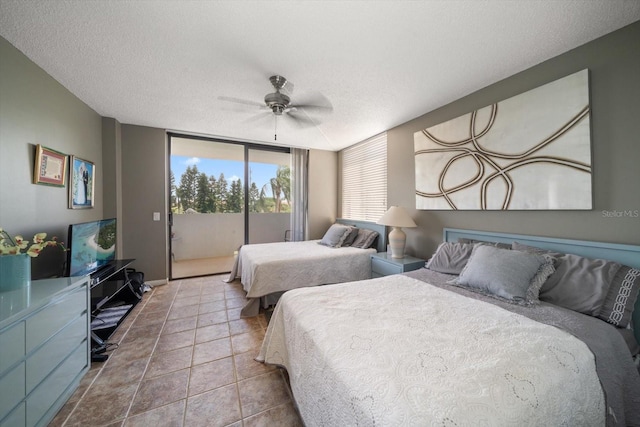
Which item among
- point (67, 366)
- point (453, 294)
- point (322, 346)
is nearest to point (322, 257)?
point (453, 294)

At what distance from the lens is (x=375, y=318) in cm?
134

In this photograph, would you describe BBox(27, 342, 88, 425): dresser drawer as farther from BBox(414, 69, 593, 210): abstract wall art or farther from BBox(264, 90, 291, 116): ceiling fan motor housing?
BBox(414, 69, 593, 210): abstract wall art

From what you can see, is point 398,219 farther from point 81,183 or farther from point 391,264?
point 81,183

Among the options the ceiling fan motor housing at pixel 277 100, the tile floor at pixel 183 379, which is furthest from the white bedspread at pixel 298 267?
the ceiling fan motor housing at pixel 277 100

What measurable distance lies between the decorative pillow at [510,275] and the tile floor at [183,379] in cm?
158

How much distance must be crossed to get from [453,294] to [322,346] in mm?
1148

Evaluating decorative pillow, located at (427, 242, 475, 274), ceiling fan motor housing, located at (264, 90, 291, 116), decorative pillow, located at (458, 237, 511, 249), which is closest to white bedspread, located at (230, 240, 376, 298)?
decorative pillow, located at (427, 242, 475, 274)

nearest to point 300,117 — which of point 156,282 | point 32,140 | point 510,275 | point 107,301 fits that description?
point 32,140

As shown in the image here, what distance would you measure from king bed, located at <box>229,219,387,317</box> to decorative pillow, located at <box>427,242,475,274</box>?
3.63 ft

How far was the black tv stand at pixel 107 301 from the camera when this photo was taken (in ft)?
6.81

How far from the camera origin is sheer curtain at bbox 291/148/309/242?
461 centimetres

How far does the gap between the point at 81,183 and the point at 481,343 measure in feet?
13.1

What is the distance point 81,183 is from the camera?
8.74 feet

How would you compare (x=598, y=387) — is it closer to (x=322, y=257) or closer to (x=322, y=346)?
(x=322, y=346)
